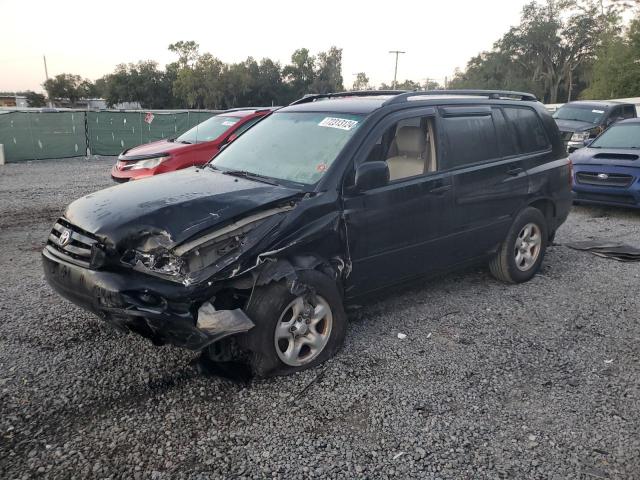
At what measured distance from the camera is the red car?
27.7ft

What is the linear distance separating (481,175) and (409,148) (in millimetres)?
754

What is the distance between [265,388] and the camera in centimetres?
327

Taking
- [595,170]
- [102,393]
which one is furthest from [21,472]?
[595,170]

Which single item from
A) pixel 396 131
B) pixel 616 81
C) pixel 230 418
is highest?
pixel 616 81

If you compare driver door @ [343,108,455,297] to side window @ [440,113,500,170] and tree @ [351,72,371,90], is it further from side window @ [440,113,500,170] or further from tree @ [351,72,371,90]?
tree @ [351,72,371,90]

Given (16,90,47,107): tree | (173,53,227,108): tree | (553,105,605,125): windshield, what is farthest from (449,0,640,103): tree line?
(16,90,47,107): tree

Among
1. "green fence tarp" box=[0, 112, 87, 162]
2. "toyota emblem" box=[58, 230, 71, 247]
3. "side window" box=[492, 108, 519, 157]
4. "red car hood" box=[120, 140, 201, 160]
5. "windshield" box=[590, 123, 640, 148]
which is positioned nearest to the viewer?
"toyota emblem" box=[58, 230, 71, 247]

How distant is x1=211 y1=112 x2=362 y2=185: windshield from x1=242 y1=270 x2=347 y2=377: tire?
82 centimetres

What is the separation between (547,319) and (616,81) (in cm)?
4452

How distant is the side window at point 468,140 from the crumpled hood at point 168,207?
1.63 metres

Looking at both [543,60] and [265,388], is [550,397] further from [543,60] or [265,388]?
[543,60]

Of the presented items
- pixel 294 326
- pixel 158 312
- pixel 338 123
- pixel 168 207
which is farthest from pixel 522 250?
pixel 158 312

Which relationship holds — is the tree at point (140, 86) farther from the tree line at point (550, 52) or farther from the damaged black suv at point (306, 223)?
the damaged black suv at point (306, 223)

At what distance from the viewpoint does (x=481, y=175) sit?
4.57 metres
